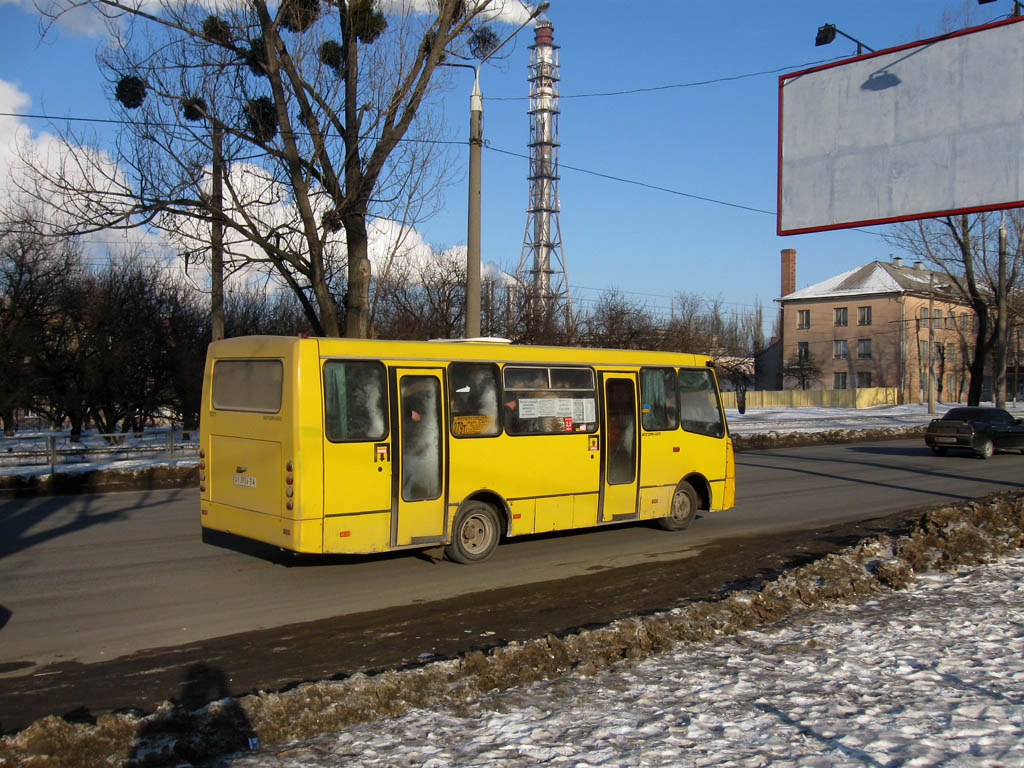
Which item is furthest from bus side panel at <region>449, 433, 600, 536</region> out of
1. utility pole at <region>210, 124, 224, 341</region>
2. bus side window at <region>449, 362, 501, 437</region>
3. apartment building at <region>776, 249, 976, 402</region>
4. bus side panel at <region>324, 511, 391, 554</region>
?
apartment building at <region>776, 249, 976, 402</region>

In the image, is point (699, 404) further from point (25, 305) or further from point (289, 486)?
point (25, 305)

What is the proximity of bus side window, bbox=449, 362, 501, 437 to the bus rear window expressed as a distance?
6.83 ft

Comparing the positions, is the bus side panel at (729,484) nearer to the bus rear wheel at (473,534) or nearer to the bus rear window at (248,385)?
the bus rear wheel at (473,534)

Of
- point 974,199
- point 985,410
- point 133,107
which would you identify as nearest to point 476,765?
point 974,199

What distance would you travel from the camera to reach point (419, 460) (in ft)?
33.6

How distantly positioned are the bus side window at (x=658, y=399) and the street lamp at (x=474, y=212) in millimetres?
3693

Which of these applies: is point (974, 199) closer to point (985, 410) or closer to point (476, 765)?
point (476, 765)

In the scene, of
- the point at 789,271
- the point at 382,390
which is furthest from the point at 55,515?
the point at 789,271

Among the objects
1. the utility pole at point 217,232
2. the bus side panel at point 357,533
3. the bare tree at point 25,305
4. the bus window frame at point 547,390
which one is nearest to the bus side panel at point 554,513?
the bus window frame at point 547,390

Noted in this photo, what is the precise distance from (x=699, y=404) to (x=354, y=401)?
6.11 meters

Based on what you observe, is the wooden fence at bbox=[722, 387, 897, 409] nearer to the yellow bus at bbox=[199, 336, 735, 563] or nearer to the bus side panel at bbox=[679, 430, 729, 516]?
the bus side panel at bbox=[679, 430, 729, 516]

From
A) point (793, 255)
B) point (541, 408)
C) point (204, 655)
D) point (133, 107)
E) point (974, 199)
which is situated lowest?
point (204, 655)

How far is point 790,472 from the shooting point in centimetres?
2250

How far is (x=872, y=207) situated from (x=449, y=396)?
807cm
